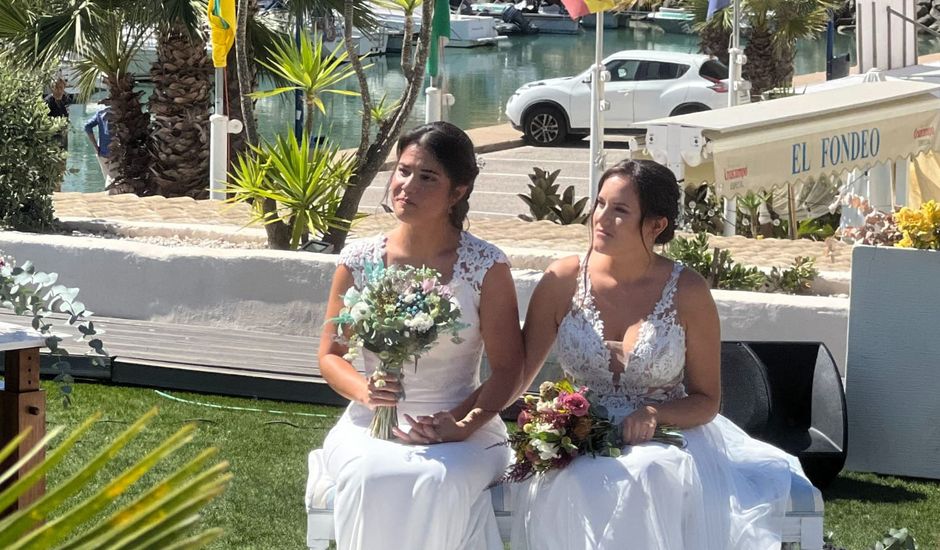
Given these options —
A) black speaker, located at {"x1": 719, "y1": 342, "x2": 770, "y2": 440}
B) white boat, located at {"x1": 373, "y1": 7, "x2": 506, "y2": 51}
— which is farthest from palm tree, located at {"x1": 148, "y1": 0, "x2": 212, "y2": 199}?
white boat, located at {"x1": 373, "y1": 7, "x2": 506, "y2": 51}

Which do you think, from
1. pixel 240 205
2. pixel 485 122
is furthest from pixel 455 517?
pixel 485 122

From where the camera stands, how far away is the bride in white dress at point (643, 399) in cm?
342

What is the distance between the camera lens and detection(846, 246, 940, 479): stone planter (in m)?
5.27

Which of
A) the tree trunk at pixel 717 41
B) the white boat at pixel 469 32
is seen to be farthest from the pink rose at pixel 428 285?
the white boat at pixel 469 32

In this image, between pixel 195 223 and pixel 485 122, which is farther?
pixel 485 122

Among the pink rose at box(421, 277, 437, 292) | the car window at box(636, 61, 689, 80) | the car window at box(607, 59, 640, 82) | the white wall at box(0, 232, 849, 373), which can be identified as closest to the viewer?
the pink rose at box(421, 277, 437, 292)

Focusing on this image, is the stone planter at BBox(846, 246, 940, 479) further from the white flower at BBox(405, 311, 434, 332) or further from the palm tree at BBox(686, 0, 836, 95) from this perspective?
the palm tree at BBox(686, 0, 836, 95)

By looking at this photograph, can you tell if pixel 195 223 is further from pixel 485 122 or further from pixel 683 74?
pixel 485 122

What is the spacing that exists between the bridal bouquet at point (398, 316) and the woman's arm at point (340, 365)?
0.15 meters

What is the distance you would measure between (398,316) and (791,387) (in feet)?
7.82

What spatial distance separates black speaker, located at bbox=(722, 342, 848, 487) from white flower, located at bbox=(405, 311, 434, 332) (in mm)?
2137

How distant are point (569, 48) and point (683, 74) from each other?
34.0m

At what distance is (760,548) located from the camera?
3.46 metres

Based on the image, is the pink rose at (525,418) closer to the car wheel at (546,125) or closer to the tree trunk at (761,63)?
the car wheel at (546,125)
